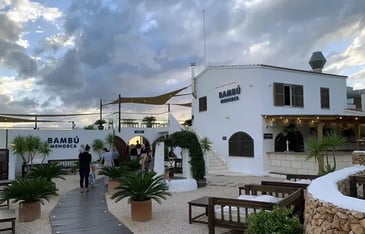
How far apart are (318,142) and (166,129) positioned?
51.4 ft

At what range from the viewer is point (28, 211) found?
720cm

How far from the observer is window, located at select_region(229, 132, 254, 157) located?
16.8m

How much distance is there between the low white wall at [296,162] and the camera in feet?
44.1

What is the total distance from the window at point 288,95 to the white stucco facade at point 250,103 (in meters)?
0.21

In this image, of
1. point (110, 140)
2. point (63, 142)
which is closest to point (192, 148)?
point (110, 140)

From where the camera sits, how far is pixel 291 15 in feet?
45.9

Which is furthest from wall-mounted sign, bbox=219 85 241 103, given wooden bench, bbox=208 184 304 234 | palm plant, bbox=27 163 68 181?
wooden bench, bbox=208 184 304 234

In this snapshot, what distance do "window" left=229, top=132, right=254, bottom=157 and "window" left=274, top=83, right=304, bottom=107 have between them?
2.28 meters

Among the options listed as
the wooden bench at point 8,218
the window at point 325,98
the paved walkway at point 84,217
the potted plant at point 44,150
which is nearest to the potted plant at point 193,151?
the paved walkway at point 84,217

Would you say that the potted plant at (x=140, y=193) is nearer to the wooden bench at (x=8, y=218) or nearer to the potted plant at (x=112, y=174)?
the wooden bench at (x=8, y=218)

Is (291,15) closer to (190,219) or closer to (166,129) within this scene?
(190,219)

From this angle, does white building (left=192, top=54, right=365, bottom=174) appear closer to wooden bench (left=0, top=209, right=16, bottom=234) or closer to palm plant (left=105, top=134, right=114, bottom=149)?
palm plant (left=105, top=134, right=114, bottom=149)

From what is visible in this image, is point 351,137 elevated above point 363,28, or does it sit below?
below

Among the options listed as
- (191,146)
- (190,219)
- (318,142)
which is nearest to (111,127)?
(191,146)
